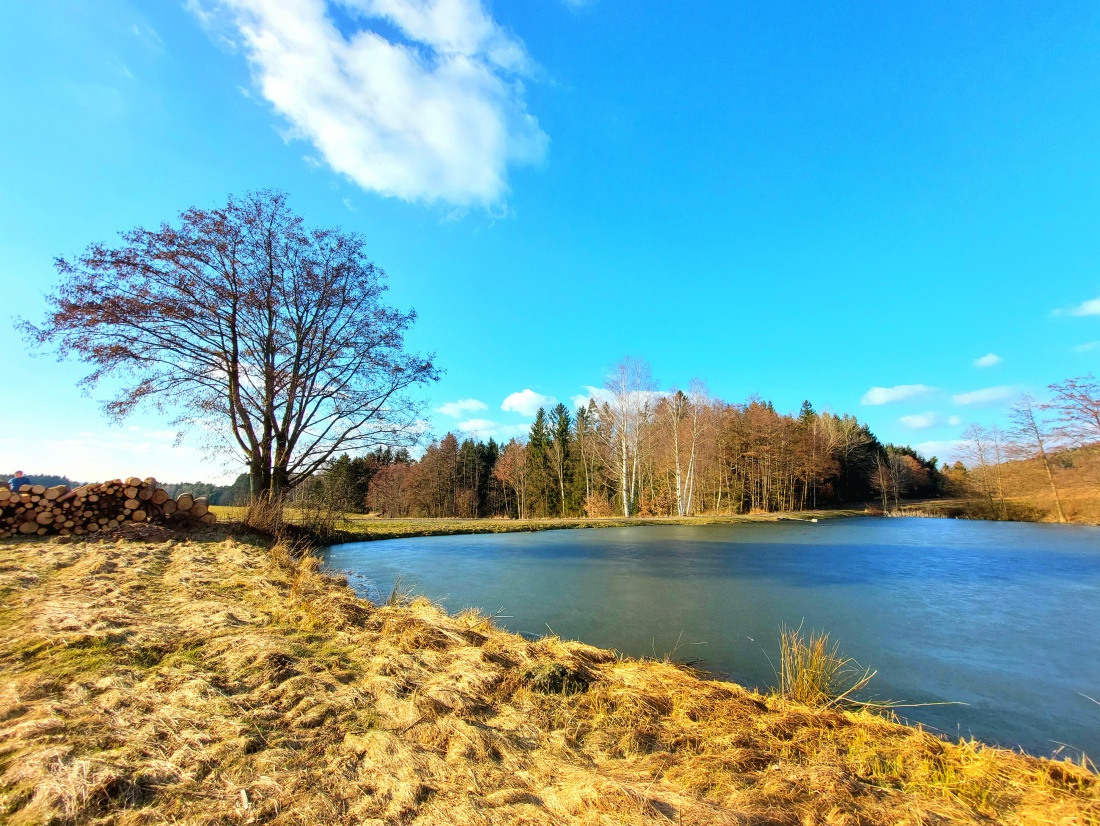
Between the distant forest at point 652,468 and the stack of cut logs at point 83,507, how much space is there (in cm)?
2531

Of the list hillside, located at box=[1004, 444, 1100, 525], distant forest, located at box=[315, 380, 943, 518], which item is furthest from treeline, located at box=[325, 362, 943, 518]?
hillside, located at box=[1004, 444, 1100, 525]

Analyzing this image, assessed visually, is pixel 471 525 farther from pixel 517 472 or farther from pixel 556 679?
pixel 517 472

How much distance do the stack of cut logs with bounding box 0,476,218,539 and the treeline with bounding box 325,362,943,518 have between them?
23.9m

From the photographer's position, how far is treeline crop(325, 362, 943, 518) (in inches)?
1378

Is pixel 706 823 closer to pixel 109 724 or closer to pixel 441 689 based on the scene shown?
pixel 441 689

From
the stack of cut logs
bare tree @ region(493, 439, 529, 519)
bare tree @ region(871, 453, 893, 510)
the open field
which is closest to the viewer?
the stack of cut logs

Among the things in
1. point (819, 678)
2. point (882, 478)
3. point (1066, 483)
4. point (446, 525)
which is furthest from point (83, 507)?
point (882, 478)

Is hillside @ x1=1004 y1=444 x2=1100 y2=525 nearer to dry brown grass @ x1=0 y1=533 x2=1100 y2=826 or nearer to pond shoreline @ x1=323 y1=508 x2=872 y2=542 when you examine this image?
pond shoreline @ x1=323 y1=508 x2=872 y2=542

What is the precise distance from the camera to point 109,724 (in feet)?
7.65

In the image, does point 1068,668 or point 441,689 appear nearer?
point 441,689

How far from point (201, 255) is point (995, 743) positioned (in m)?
16.6

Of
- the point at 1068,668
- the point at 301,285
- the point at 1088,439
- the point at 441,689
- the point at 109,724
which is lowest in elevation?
the point at 1068,668

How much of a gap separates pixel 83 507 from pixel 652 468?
36.7 metres

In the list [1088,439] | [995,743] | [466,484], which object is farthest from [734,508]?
[995,743]
